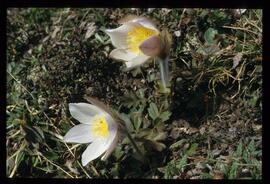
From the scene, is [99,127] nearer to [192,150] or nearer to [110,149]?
[110,149]

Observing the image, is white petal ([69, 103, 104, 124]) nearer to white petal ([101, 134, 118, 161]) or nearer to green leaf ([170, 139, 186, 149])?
white petal ([101, 134, 118, 161])

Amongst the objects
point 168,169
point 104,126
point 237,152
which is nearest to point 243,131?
point 237,152

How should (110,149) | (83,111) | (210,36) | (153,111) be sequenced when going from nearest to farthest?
(110,149) < (83,111) < (153,111) < (210,36)

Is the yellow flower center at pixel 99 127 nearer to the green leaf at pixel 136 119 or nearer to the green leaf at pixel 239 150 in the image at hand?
the green leaf at pixel 136 119

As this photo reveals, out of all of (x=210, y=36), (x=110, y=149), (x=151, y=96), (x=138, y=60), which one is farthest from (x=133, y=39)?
(x=110, y=149)

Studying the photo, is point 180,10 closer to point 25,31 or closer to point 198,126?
point 198,126

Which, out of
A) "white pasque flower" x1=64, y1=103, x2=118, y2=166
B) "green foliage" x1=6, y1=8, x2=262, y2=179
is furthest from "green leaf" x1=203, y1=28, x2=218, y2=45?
"white pasque flower" x1=64, y1=103, x2=118, y2=166
